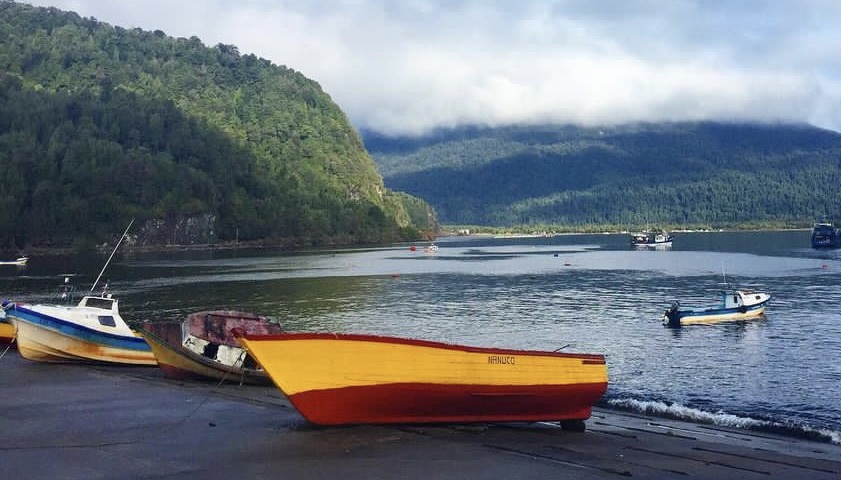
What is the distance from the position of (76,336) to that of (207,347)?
7.60 metres

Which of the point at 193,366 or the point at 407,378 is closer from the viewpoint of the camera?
the point at 407,378

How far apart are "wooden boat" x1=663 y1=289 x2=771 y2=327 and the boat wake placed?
83.8 feet

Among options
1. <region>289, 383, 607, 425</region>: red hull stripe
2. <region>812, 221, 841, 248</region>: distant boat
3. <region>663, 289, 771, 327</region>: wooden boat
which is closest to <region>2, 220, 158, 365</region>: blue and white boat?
<region>289, 383, 607, 425</region>: red hull stripe

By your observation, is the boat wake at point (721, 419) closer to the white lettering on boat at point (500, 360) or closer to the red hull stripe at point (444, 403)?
the red hull stripe at point (444, 403)

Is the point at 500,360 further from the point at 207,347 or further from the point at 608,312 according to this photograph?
the point at 608,312

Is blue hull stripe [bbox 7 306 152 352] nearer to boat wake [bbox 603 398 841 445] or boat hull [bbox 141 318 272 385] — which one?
boat hull [bbox 141 318 272 385]

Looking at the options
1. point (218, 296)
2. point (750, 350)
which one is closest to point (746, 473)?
point (750, 350)

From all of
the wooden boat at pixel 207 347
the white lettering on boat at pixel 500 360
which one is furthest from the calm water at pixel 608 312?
the wooden boat at pixel 207 347

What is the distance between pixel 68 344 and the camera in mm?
35969

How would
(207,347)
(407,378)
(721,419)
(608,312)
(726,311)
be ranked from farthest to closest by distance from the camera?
(608,312)
(726,311)
(207,347)
(721,419)
(407,378)

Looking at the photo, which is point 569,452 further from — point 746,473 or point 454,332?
point 454,332

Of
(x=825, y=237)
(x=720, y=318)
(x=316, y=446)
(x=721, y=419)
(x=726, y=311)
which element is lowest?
(x=721, y=419)

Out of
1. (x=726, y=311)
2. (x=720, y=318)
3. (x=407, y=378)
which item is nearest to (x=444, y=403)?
(x=407, y=378)

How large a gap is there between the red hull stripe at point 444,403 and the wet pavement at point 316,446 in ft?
1.36
